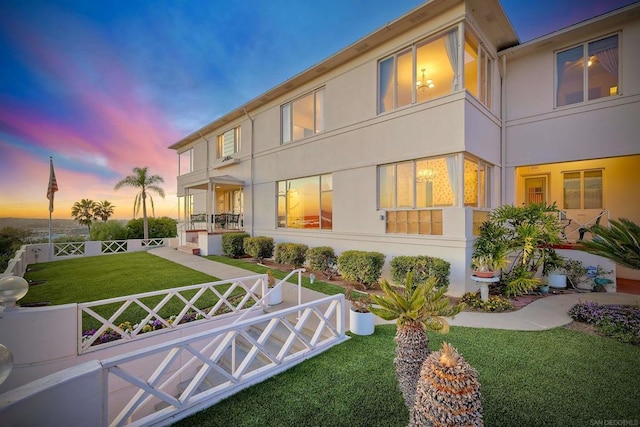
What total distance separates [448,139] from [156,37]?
43.6 feet

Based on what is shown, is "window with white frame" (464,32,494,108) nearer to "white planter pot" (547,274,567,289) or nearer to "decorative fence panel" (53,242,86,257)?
"white planter pot" (547,274,567,289)

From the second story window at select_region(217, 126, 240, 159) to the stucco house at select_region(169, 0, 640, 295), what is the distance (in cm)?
539

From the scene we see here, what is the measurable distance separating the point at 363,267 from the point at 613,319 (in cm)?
497

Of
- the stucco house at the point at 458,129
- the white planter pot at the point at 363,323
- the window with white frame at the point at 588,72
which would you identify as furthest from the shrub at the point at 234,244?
the window with white frame at the point at 588,72

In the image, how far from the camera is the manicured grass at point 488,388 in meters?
2.78

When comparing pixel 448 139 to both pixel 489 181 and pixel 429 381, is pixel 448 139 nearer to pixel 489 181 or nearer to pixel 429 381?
pixel 489 181

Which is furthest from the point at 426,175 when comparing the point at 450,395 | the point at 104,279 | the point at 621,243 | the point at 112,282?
the point at 104,279

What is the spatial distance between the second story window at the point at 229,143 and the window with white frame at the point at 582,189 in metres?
14.8

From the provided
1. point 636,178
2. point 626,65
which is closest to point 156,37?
point 626,65

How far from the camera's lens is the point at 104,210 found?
78.8ft

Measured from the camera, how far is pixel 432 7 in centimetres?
724

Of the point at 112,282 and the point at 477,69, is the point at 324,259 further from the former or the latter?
the point at 477,69

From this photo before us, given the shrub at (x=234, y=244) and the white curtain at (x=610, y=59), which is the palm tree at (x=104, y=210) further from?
the white curtain at (x=610, y=59)

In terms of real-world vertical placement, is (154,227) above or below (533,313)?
above
